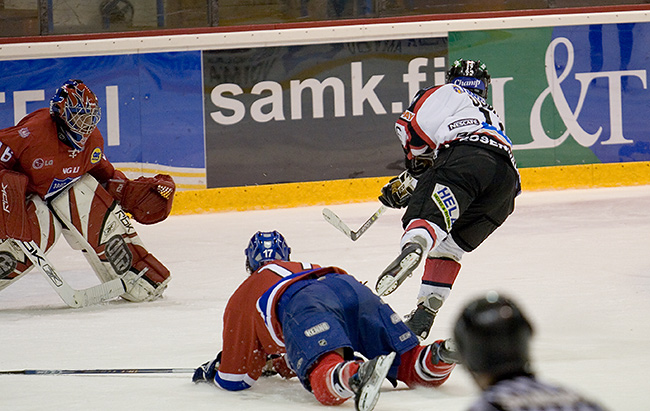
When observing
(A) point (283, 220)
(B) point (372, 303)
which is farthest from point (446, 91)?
(A) point (283, 220)

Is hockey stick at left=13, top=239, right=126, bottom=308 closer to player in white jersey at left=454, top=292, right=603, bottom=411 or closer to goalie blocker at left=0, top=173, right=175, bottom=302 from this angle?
goalie blocker at left=0, top=173, right=175, bottom=302

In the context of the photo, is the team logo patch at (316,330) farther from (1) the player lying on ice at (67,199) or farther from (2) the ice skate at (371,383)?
(1) the player lying on ice at (67,199)

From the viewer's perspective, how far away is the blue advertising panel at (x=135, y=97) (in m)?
6.70

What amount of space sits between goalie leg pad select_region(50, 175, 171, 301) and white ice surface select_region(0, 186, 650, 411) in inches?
3.8

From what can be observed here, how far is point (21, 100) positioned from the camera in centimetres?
670

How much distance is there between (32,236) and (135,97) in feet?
8.83

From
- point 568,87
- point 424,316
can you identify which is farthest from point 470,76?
point 568,87

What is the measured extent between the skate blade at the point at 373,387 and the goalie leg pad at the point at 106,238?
231 centimetres

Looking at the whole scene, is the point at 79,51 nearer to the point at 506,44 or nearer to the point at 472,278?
the point at 506,44

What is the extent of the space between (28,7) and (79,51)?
52 cm

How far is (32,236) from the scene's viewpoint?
421 cm

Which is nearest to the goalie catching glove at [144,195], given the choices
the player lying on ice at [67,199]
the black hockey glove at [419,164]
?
the player lying on ice at [67,199]

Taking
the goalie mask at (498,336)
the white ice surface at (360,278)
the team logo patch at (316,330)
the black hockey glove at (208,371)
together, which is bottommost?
the white ice surface at (360,278)

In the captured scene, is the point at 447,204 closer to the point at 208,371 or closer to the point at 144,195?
the point at 208,371
